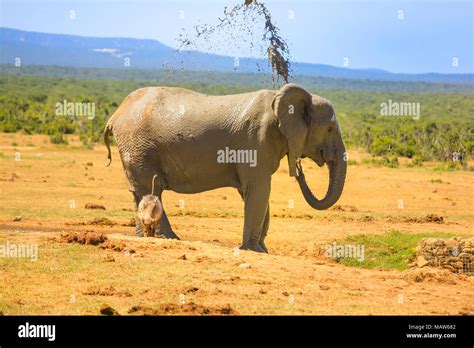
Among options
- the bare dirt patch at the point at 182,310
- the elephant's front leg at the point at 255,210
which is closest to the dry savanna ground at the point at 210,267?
the bare dirt patch at the point at 182,310

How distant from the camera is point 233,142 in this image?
602 inches

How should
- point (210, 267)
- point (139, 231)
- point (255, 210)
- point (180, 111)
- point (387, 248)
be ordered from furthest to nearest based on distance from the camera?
point (387, 248) → point (139, 231) → point (180, 111) → point (255, 210) → point (210, 267)

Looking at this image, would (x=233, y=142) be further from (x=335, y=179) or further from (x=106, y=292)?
(x=106, y=292)

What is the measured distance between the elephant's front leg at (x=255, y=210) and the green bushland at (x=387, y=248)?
184 centimetres

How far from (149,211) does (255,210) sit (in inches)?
67.8

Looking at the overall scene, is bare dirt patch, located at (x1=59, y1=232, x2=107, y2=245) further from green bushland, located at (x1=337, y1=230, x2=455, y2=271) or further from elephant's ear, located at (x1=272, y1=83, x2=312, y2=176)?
green bushland, located at (x1=337, y1=230, x2=455, y2=271)

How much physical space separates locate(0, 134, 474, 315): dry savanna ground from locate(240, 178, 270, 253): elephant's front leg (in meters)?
0.53

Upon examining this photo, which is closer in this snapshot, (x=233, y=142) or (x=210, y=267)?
(x=210, y=267)

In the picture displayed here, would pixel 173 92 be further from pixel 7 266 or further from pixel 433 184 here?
pixel 433 184

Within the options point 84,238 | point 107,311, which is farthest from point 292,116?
point 107,311

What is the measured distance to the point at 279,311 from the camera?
434 inches

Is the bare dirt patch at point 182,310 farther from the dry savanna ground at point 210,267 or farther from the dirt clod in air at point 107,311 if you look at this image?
the dirt clod in air at point 107,311

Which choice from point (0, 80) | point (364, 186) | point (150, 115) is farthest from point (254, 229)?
point (0, 80)

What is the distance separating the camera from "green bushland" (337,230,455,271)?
1592cm
